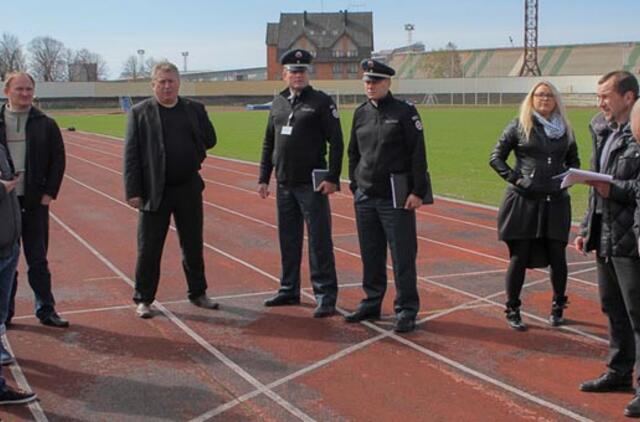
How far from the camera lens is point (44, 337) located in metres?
6.04

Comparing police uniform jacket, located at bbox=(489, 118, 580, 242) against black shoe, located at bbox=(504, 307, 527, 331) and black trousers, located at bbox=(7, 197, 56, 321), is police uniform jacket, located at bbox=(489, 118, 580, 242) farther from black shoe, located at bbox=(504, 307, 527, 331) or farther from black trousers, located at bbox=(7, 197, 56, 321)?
black trousers, located at bbox=(7, 197, 56, 321)

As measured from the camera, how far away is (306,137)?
6762mm

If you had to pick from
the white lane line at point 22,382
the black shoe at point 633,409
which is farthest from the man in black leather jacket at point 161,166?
the black shoe at point 633,409

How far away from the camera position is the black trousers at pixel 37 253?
6227 millimetres

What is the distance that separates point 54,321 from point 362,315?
2.50 meters

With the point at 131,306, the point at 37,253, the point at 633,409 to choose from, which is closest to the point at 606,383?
the point at 633,409

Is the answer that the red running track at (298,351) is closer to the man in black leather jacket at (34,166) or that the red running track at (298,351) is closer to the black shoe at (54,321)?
the black shoe at (54,321)

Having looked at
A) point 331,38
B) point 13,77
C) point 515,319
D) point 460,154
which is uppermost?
point 331,38

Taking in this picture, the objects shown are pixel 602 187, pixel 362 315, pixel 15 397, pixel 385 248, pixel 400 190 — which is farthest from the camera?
pixel 385 248

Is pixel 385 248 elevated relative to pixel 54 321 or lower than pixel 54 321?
elevated

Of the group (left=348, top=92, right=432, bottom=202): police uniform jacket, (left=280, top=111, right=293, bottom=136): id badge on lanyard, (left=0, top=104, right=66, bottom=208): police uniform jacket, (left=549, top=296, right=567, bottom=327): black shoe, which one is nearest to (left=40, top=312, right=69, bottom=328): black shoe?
(left=0, top=104, right=66, bottom=208): police uniform jacket

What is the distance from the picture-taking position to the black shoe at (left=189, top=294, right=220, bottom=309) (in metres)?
6.90

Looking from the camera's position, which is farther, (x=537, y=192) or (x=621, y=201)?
(x=537, y=192)

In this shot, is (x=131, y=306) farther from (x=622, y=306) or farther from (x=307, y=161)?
(x=622, y=306)
